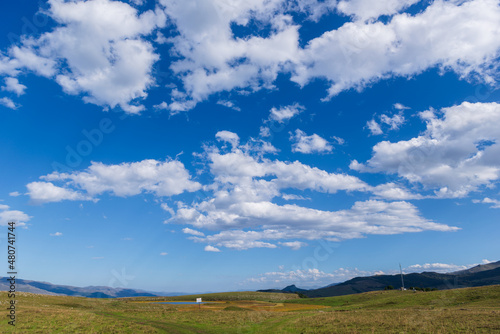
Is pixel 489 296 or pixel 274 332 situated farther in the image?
pixel 489 296

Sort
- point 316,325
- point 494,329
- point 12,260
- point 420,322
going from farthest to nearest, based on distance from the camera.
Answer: point 316,325
point 420,322
point 12,260
point 494,329

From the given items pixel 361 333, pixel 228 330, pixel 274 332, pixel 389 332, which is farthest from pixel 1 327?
pixel 389 332

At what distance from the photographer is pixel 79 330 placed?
3769 centimetres

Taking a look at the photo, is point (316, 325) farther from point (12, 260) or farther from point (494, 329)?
point (12, 260)

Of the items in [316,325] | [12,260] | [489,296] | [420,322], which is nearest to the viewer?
[12,260]

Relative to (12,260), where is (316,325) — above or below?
below

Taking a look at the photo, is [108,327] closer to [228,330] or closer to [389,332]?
[228,330]

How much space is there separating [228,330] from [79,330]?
18520 millimetres

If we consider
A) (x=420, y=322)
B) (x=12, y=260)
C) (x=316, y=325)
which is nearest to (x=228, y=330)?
(x=316, y=325)

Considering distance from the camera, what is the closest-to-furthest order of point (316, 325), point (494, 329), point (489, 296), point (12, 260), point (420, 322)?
point (494, 329), point (12, 260), point (420, 322), point (316, 325), point (489, 296)

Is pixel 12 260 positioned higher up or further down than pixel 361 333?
higher up

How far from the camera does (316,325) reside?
137 feet

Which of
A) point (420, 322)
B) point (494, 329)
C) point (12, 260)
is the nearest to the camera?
point (494, 329)

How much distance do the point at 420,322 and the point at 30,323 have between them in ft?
170
